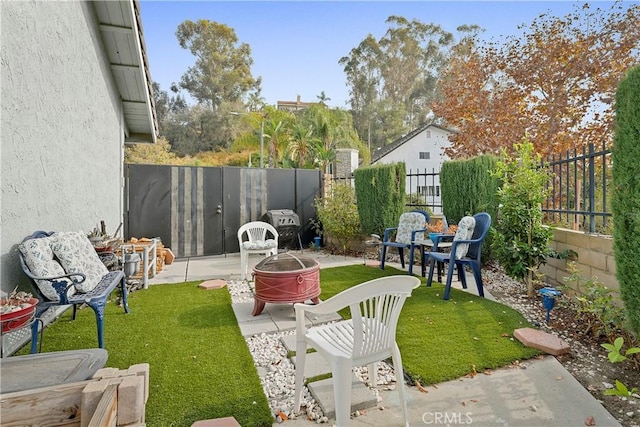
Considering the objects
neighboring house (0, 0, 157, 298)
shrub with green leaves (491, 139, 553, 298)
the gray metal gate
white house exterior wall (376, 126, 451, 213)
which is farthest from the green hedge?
white house exterior wall (376, 126, 451, 213)

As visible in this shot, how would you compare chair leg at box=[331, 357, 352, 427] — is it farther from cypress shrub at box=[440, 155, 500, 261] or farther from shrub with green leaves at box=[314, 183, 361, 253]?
shrub with green leaves at box=[314, 183, 361, 253]

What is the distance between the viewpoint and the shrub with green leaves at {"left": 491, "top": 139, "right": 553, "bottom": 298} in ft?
14.0

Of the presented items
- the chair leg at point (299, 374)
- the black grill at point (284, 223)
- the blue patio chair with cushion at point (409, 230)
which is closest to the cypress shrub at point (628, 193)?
the chair leg at point (299, 374)

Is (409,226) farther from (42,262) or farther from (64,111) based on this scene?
(64,111)

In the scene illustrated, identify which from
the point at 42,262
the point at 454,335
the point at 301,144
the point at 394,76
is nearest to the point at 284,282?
the point at 454,335

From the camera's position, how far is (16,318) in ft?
6.97

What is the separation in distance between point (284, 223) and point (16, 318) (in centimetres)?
582

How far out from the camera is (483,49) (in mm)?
10375

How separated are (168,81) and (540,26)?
90.8 feet

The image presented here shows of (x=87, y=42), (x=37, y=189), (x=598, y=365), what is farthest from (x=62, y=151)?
(x=598, y=365)

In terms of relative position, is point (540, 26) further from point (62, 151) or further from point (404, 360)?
point (62, 151)

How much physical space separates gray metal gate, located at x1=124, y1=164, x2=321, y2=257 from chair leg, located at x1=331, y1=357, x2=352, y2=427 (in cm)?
651

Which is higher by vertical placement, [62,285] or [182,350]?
[62,285]

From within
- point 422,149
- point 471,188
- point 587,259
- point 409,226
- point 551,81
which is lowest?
point 587,259
